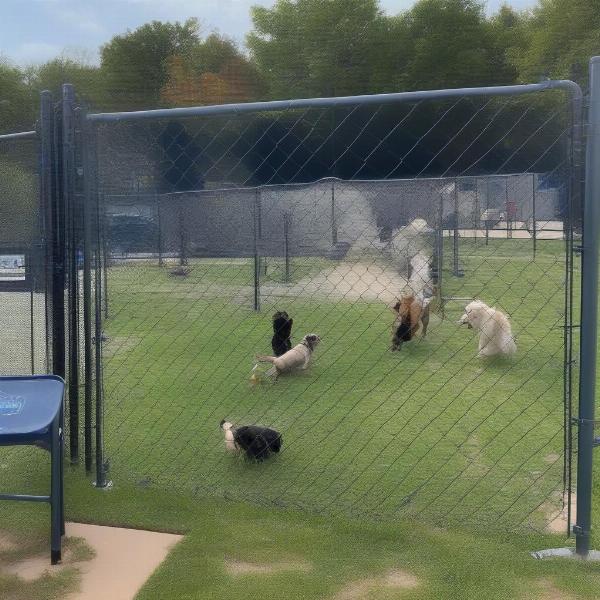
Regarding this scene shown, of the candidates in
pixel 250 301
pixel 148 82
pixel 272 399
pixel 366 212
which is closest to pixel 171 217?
pixel 250 301

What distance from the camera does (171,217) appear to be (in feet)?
36.9

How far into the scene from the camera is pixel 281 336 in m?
7.21

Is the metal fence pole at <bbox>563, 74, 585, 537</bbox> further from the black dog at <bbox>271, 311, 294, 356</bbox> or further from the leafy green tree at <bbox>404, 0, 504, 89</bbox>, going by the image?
the leafy green tree at <bbox>404, 0, 504, 89</bbox>

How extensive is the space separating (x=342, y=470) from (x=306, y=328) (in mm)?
4439

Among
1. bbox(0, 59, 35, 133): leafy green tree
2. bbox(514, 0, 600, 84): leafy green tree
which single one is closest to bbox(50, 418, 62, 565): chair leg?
bbox(0, 59, 35, 133): leafy green tree

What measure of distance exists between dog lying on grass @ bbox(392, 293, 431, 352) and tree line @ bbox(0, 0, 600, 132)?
88.9 ft

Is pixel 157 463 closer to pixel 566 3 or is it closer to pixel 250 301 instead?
pixel 250 301

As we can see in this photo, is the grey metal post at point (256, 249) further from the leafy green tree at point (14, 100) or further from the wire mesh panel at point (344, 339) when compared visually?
the leafy green tree at point (14, 100)

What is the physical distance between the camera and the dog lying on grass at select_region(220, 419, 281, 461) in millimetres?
4379

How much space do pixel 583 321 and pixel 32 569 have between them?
247 centimetres

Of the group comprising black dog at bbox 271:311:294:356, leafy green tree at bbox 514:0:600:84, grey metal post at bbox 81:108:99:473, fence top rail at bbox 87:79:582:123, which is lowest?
black dog at bbox 271:311:294:356

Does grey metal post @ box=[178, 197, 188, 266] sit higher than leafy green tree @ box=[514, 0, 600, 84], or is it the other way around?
leafy green tree @ box=[514, 0, 600, 84]

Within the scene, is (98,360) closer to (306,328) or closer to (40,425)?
(40,425)

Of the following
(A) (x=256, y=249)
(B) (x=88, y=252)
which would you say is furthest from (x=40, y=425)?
(A) (x=256, y=249)
